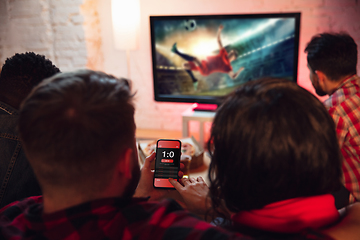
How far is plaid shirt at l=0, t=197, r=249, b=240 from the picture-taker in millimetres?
507

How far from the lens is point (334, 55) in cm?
150

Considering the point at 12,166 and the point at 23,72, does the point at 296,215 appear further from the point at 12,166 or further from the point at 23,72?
the point at 23,72

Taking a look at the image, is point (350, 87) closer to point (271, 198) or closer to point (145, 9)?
point (271, 198)

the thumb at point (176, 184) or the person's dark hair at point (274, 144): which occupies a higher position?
the person's dark hair at point (274, 144)

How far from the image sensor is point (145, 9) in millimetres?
2670

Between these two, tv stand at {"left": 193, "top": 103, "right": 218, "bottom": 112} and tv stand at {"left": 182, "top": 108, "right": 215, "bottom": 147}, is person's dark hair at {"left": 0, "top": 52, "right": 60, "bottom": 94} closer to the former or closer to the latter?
tv stand at {"left": 182, "top": 108, "right": 215, "bottom": 147}

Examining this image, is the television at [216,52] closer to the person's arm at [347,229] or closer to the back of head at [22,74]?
the back of head at [22,74]

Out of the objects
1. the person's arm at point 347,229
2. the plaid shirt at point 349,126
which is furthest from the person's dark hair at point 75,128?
the plaid shirt at point 349,126

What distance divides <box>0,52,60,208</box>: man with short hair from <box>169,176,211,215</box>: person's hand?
456 millimetres

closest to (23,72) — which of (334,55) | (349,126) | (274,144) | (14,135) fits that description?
(14,135)

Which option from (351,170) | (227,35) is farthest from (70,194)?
(227,35)

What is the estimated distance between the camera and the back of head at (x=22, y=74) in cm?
95

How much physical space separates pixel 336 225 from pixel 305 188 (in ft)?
0.34

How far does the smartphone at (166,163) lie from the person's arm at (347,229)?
0.46 m
